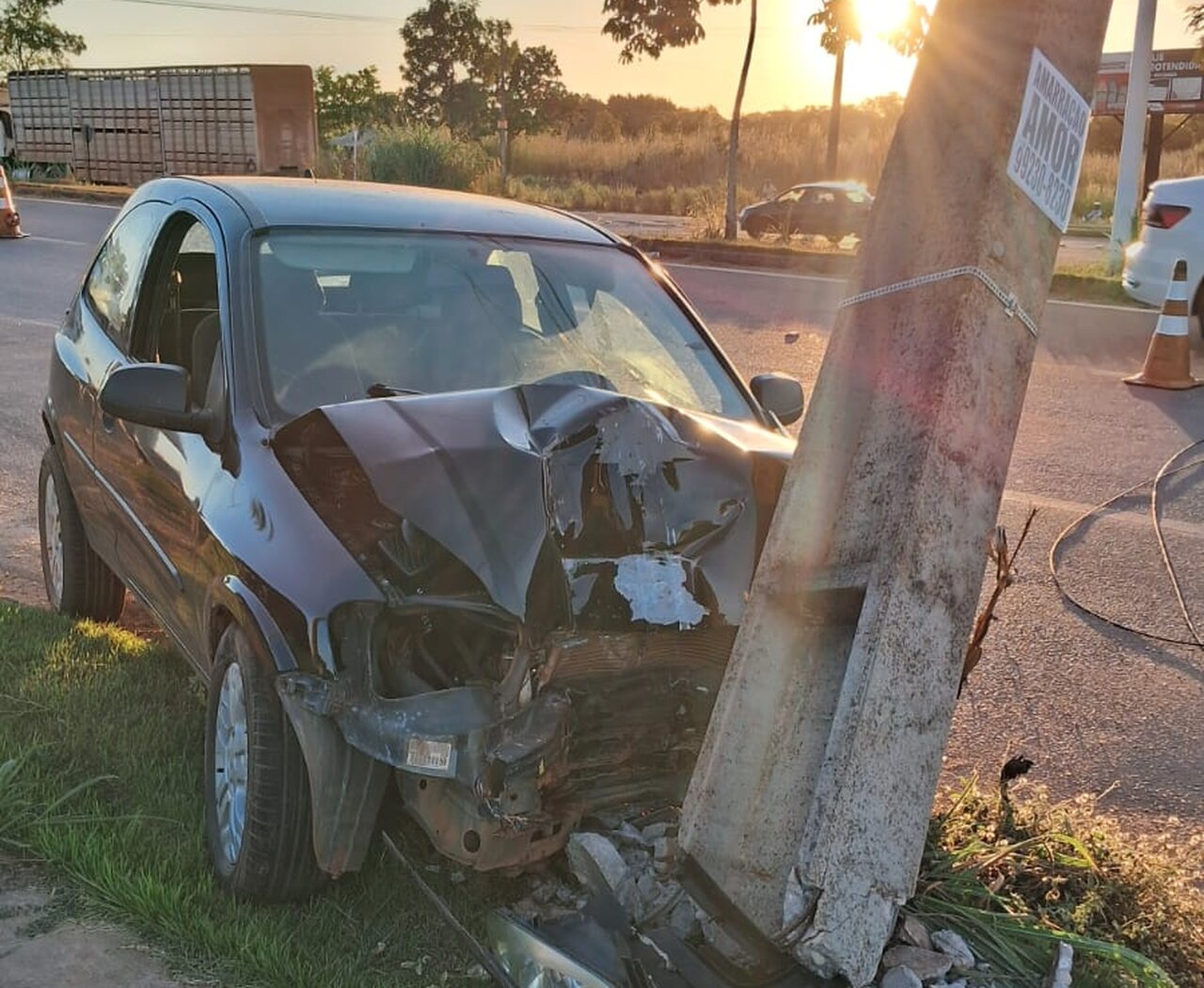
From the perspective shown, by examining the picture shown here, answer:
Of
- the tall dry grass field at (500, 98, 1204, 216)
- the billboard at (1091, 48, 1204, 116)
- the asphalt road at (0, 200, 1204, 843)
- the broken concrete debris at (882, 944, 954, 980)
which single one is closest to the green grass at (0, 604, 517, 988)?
the broken concrete debris at (882, 944, 954, 980)

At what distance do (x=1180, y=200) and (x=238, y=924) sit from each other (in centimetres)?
1034

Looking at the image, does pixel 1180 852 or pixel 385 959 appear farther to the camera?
pixel 1180 852

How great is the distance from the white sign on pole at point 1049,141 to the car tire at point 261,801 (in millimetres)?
1953

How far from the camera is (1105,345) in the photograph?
11383 mm

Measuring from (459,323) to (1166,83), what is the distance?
31.0m

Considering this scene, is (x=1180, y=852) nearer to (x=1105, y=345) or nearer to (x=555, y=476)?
(x=555, y=476)

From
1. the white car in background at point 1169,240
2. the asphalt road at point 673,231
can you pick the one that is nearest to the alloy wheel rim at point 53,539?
the white car in background at point 1169,240

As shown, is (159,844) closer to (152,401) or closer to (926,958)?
(152,401)

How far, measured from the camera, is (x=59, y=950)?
2820mm

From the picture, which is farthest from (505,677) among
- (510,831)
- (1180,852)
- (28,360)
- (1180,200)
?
(1180,200)

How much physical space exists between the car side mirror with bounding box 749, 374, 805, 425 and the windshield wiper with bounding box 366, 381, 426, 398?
3.87ft

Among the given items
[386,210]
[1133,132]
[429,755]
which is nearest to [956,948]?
[429,755]

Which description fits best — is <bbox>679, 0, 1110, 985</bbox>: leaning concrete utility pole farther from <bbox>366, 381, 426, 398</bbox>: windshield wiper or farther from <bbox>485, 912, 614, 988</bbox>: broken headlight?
<bbox>366, 381, 426, 398</bbox>: windshield wiper

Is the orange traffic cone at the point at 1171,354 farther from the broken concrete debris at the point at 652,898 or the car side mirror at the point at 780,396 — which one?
the broken concrete debris at the point at 652,898
